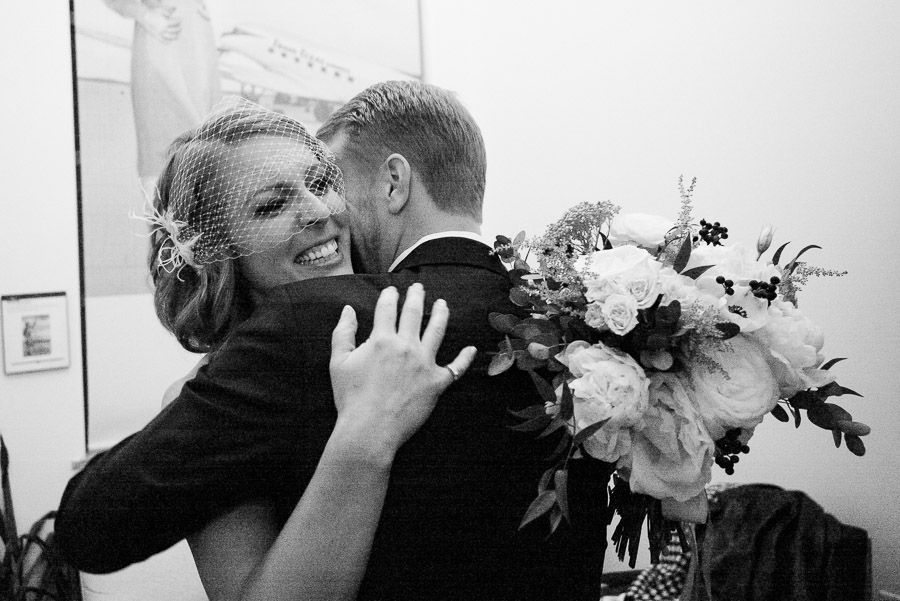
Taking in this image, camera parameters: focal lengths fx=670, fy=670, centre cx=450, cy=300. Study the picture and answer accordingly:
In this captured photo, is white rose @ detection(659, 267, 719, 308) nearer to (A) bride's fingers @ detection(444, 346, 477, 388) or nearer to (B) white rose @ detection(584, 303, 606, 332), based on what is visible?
(B) white rose @ detection(584, 303, 606, 332)

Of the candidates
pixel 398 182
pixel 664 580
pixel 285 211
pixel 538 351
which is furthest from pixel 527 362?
pixel 664 580

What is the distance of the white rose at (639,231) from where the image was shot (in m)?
1.04

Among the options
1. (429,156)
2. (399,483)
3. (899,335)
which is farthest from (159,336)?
(899,335)

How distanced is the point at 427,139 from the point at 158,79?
6.53 ft

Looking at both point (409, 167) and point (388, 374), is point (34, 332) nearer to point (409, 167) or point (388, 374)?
point (409, 167)

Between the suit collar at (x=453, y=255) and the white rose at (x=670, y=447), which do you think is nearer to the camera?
the white rose at (x=670, y=447)

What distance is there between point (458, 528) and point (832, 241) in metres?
1.92

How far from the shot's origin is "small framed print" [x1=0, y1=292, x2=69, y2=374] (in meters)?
2.46

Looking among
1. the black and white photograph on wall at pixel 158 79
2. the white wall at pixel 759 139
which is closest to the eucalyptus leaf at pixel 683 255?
the white wall at pixel 759 139

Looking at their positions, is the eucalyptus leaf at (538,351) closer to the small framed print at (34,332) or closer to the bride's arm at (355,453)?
the bride's arm at (355,453)

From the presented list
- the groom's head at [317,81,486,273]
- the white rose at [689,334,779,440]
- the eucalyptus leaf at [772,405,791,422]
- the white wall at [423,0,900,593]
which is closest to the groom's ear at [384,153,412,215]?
the groom's head at [317,81,486,273]

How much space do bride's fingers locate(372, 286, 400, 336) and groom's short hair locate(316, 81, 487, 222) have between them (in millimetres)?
317

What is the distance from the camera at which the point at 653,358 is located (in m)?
0.92

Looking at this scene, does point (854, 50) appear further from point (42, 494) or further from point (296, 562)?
point (42, 494)
